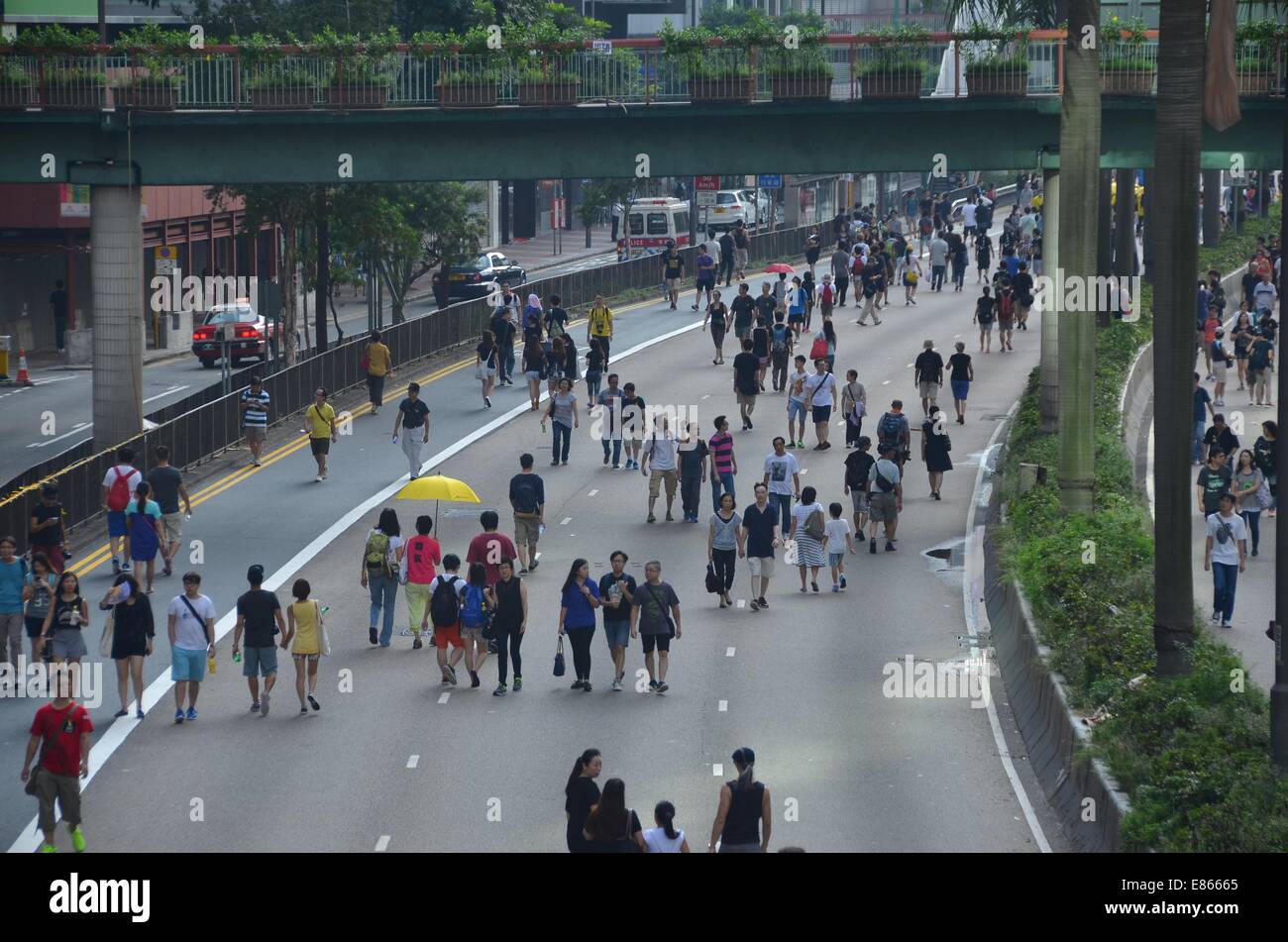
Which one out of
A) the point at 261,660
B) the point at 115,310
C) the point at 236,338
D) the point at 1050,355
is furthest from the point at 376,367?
the point at 261,660

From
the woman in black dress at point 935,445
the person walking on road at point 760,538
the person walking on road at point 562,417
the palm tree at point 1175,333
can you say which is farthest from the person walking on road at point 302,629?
the woman in black dress at point 935,445

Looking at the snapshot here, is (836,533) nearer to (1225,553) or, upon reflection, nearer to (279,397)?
(1225,553)

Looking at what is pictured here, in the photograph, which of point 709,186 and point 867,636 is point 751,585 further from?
point 709,186

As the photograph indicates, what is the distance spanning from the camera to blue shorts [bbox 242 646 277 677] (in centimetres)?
2102

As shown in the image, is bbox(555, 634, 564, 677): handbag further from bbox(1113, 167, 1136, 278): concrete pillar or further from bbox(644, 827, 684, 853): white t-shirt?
bbox(1113, 167, 1136, 278): concrete pillar

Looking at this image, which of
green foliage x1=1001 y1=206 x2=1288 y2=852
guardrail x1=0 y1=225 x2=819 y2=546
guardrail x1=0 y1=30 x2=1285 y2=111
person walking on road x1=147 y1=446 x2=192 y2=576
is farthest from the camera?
guardrail x1=0 y1=30 x2=1285 y2=111

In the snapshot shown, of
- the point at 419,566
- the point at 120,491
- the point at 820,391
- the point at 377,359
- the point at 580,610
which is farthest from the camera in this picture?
the point at 377,359

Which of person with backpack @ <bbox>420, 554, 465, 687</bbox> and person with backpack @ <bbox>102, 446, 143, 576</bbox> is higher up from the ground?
person with backpack @ <bbox>102, 446, 143, 576</bbox>

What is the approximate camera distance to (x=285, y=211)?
1859 inches

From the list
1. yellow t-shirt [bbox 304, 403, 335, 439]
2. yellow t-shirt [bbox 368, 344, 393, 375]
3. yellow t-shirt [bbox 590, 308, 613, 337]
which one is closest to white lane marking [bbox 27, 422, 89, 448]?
yellow t-shirt [bbox 368, 344, 393, 375]

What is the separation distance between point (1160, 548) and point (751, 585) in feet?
23.4

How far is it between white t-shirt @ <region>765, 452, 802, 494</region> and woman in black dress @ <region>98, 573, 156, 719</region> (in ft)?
31.5

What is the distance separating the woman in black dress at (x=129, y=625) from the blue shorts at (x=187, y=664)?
1.29 ft

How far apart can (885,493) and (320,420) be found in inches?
387
